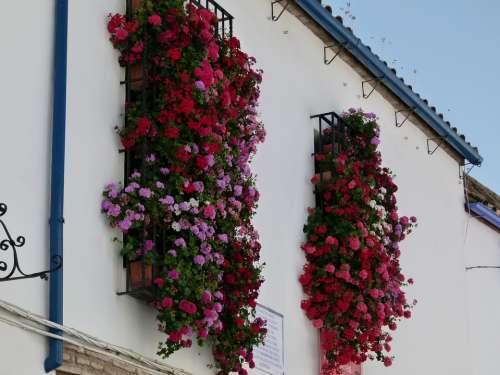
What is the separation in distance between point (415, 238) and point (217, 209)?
496cm

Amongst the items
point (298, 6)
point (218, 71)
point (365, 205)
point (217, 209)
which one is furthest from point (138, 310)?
point (298, 6)

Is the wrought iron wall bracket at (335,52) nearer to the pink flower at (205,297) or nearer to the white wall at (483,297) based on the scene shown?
the white wall at (483,297)

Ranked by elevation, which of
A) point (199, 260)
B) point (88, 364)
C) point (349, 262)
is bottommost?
point (88, 364)

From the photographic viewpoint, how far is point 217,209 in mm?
9461

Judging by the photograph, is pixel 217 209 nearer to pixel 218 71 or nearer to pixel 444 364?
pixel 218 71

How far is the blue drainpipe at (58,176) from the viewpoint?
26.3 ft

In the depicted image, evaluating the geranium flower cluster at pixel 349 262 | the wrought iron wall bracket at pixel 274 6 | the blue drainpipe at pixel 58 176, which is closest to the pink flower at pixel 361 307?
the geranium flower cluster at pixel 349 262

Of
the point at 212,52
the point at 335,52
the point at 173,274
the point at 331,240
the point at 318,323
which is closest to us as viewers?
the point at 173,274

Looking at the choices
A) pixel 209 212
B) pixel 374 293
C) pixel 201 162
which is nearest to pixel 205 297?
pixel 209 212

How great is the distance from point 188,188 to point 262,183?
184cm

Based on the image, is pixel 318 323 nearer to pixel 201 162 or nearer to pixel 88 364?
pixel 201 162

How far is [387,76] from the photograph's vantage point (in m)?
13.5

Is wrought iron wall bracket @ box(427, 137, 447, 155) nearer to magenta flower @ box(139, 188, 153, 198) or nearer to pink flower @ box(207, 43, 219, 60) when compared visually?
pink flower @ box(207, 43, 219, 60)

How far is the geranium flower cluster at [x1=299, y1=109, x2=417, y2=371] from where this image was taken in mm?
11320
